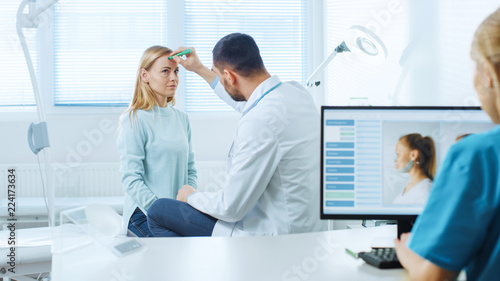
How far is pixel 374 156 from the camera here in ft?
3.81

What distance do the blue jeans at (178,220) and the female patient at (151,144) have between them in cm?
34

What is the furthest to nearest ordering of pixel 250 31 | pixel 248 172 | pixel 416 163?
pixel 250 31 → pixel 248 172 → pixel 416 163

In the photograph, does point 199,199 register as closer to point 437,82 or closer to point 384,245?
point 384,245

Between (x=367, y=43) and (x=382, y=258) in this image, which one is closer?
(x=382, y=258)

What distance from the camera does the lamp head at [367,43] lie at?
1.89 m

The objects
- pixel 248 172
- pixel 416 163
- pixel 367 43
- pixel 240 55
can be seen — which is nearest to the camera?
pixel 416 163

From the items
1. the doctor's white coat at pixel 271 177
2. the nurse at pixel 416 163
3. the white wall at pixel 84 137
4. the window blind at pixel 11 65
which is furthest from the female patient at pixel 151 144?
the window blind at pixel 11 65

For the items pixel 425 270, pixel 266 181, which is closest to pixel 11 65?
pixel 266 181

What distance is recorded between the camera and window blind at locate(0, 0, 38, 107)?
3.99 metres

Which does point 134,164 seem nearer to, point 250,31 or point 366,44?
point 366,44

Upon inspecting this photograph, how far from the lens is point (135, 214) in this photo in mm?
2119

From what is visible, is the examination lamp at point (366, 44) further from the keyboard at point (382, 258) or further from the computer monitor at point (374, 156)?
the keyboard at point (382, 258)

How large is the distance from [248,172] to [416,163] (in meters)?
0.52

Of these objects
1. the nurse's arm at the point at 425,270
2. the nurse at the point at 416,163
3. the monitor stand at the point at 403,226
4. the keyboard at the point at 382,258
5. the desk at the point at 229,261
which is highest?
the nurse at the point at 416,163
